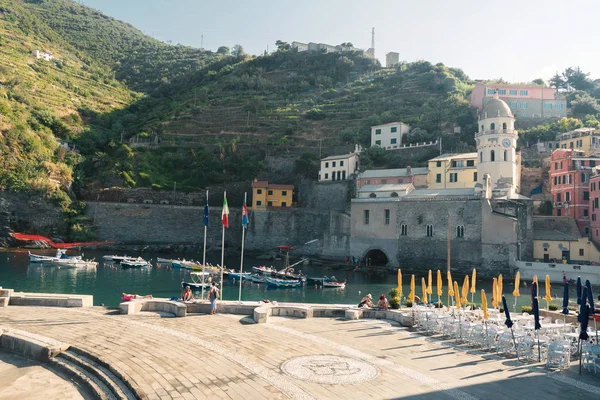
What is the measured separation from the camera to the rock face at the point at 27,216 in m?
52.8

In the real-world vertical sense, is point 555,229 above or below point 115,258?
above

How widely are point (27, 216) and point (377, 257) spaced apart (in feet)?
146

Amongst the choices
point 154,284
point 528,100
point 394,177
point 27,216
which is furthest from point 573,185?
point 27,216

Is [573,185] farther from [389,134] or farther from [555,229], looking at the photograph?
[389,134]

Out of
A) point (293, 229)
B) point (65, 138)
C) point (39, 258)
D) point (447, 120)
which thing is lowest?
point (39, 258)

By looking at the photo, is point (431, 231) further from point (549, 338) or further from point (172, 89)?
point (172, 89)

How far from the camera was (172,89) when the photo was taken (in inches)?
4326

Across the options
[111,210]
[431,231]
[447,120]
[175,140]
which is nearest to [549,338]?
[431,231]

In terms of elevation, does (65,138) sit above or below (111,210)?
above

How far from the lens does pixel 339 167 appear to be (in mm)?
59750

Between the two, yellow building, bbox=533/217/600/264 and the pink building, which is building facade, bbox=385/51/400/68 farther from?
yellow building, bbox=533/217/600/264

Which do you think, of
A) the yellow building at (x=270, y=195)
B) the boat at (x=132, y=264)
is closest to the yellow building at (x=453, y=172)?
the yellow building at (x=270, y=195)

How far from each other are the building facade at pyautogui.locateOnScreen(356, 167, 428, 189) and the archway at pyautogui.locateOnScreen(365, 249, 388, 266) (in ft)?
28.0

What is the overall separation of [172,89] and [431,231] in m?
85.8
